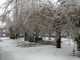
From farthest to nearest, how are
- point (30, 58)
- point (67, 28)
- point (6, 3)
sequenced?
point (6, 3) → point (67, 28) → point (30, 58)

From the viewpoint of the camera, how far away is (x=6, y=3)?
1045cm

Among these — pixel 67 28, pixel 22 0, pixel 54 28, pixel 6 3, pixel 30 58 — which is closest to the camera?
pixel 30 58

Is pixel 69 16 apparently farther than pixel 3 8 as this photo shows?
No

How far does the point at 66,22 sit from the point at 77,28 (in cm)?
79

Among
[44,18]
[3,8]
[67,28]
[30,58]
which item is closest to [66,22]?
[67,28]

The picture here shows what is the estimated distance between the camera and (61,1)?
30.4 feet

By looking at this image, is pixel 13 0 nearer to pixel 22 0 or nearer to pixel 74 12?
pixel 22 0

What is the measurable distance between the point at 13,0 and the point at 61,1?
342cm

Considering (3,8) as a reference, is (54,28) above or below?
below

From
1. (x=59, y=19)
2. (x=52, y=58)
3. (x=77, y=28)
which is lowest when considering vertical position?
(x=52, y=58)

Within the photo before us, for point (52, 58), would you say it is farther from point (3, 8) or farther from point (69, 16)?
point (3, 8)

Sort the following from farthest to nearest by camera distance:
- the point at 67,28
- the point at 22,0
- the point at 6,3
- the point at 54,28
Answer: the point at 6,3, the point at 22,0, the point at 54,28, the point at 67,28

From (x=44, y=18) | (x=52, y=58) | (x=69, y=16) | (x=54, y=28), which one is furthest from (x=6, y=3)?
(x=52, y=58)

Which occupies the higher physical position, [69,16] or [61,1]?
[61,1]
